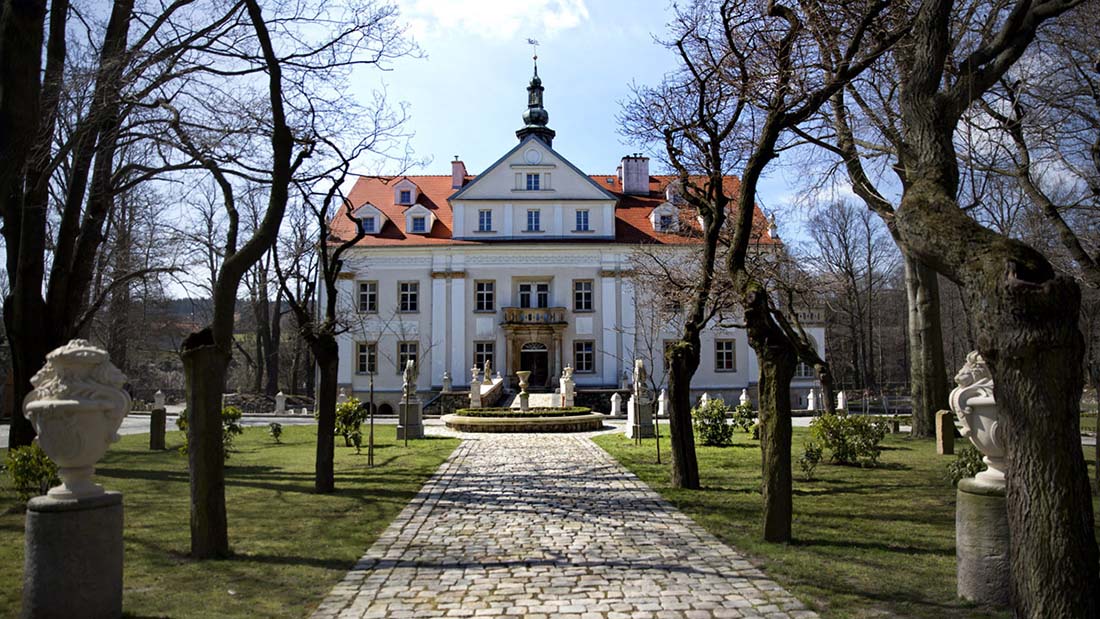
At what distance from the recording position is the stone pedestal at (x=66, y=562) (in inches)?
184

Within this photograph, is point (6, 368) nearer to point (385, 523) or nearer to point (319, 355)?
point (319, 355)

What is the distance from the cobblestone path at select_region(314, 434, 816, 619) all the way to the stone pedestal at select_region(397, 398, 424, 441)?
938 centimetres

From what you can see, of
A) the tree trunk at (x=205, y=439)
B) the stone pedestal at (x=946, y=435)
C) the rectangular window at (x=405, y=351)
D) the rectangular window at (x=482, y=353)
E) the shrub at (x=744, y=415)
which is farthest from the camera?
the rectangular window at (x=405, y=351)

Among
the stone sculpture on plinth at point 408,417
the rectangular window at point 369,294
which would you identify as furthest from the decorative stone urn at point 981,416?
the rectangular window at point 369,294

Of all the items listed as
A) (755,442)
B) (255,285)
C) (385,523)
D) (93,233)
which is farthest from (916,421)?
(255,285)

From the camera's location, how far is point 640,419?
20297mm

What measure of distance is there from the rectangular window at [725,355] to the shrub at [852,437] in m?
26.1

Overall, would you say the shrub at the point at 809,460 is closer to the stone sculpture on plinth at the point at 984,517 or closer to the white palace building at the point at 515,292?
the stone sculpture on plinth at the point at 984,517

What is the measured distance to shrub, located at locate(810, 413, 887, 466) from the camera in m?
13.9

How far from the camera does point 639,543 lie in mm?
7516

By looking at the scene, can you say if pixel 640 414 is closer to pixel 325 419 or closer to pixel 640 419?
pixel 640 419

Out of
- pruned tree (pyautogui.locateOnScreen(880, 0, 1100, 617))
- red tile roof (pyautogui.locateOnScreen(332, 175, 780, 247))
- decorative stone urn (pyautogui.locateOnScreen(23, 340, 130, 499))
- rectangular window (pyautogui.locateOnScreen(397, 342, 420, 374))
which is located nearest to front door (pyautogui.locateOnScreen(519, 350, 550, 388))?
rectangular window (pyautogui.locateOnScreen(397, 342, 420, 374))

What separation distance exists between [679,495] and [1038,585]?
6.71 metres

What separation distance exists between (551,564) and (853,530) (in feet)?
11.2
